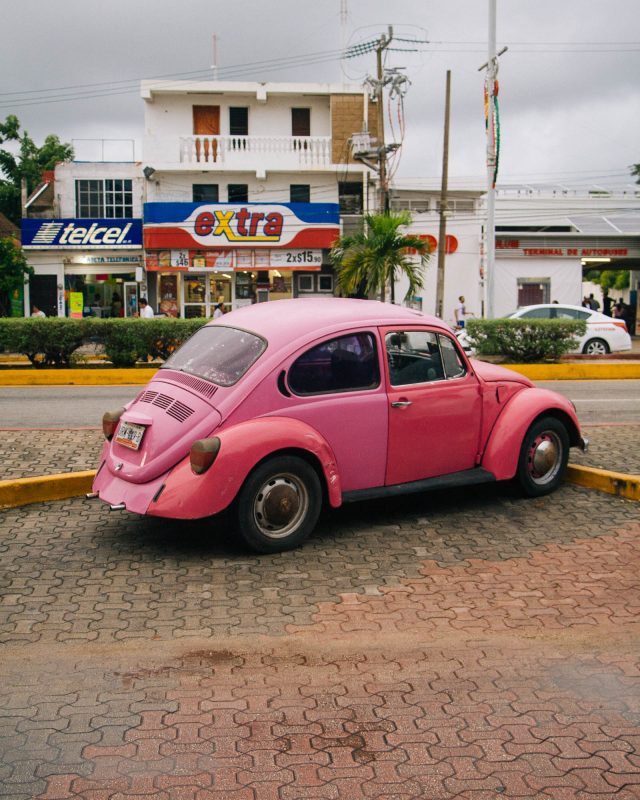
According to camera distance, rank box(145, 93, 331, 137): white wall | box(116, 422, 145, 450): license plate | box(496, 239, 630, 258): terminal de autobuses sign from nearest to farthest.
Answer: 1. box(116, 422, 145, 450): license plate
2. box(496, 239, 630, 258): terminal de autobuses sign
3. box(145, 93, 331, 137): white wall

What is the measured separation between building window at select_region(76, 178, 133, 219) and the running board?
1197 inches

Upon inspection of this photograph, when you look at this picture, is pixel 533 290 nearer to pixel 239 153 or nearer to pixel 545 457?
pixel 239 153

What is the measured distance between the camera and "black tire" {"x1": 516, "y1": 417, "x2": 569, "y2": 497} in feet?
22.1

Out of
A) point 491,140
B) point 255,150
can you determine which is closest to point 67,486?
point 491,140

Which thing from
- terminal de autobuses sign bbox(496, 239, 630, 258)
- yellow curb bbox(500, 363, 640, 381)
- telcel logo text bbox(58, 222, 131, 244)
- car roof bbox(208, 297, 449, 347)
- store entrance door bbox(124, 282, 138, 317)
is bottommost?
yellow curb bbox(500, 363, 640, 381)

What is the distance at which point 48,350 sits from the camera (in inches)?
664

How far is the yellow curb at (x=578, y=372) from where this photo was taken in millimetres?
17203

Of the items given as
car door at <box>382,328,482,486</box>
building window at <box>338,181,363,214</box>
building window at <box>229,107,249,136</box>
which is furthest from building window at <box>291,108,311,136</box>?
car door at <box>382,328,482,486</box>

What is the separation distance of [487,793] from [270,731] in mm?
907

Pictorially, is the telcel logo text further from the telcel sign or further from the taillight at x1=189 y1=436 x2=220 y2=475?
the taillight at x1=189 y1=436 x2=220 y2=475

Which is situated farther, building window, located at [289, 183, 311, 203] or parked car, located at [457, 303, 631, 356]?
building window, located at [289, 183, 311, 203]

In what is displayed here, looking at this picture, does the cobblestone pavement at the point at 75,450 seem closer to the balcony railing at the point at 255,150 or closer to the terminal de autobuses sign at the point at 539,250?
the terminal de autobuses sign at the point at 539,250

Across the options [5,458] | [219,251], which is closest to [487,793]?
[5,458]

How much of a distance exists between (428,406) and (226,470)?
1.75 meters
